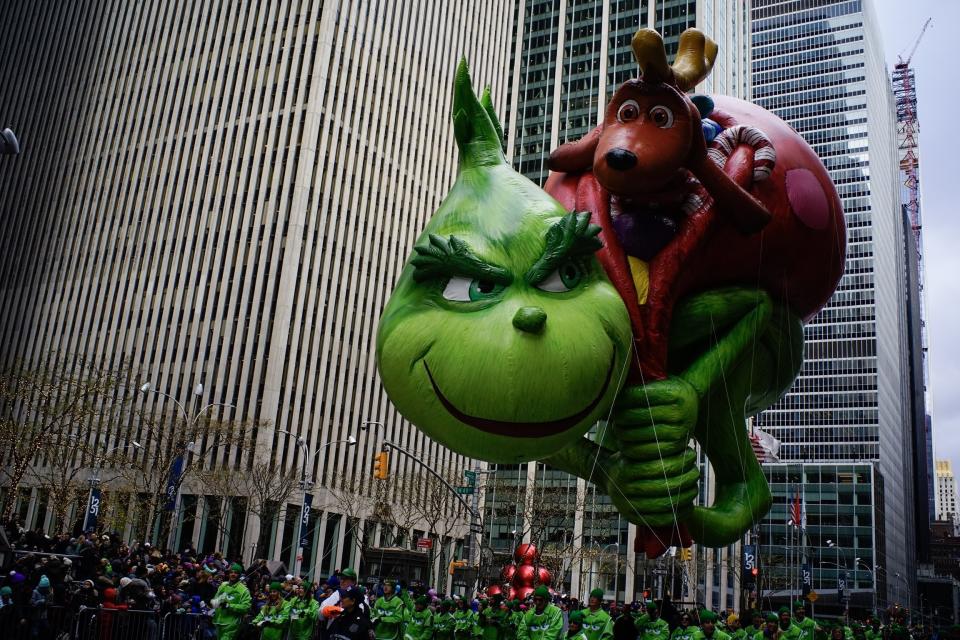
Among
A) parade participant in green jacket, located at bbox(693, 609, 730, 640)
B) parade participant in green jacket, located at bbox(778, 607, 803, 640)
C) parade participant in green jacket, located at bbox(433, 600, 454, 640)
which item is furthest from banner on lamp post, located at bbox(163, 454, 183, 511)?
parade participant in green jacket, located at bbox(693, 609, 730, 640)

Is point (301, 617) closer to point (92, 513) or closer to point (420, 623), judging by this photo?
point (420, 623)

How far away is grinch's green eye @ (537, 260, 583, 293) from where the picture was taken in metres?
6.82

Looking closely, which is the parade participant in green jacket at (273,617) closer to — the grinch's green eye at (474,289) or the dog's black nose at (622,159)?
the grinch's green eye at (474,289)

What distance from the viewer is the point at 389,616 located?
1214 centimetres

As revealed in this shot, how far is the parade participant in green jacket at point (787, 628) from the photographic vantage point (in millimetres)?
12062

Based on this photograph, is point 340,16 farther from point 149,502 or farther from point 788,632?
point 788,632

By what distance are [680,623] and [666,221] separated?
19.3 ft

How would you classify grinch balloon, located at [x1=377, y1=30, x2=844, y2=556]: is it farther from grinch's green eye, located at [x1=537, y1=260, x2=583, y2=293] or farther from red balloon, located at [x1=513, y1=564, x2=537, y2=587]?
red balloon, located at [x1=513, y1=564, x2=537, y2=587]

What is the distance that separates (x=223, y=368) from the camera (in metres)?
57.8

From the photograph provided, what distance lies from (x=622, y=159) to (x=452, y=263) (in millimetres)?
1631

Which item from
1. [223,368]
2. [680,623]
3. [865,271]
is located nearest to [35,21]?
[223,368]

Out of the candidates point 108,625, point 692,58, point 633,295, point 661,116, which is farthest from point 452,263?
point 108,625

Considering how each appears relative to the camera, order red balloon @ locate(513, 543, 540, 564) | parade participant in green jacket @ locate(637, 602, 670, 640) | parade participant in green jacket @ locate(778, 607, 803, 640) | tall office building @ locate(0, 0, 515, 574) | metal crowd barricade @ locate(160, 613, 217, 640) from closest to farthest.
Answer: parade participant in green jacket @ locate(637, 602, 670, 640)
parade participant in green jacket @ locate(778, 607, 803, 640)
metal crowd barricade @ locate(160, 613, 217, 640)
red balloon @ locate(513, 543, 540, 564)
tall office building @ locate(0, 0, 515, 574)

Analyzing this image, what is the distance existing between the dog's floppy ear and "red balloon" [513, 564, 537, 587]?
1113cm
